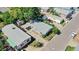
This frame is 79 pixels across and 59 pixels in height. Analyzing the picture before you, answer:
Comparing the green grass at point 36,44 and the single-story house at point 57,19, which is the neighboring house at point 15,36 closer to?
the green grass at point 36,44

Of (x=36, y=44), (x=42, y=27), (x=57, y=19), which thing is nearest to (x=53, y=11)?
(x=57, y=19)

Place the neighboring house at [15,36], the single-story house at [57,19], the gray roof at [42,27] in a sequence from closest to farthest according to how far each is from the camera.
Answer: the neighboring house at [15,36] → the gray roof at [42,27] → the single-story house at [57,19]

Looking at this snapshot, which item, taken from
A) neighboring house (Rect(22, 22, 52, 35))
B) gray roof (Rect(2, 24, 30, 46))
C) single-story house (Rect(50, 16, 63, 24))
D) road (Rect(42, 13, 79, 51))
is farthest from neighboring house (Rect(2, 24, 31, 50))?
single-story house (Rect(50, 16, 63, 24))

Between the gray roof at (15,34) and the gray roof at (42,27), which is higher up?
the gray roof at (42,27)

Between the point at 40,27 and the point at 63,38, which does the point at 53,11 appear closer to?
the point at 40,27

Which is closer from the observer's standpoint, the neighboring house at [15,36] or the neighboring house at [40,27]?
the neighboring house at [15,36]

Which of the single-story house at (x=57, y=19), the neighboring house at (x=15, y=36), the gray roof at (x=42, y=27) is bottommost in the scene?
the neighboring house at (x=15, y=36)

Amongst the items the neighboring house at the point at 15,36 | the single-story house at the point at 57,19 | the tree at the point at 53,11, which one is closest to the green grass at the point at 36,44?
the neighboring house at the point at 15,36
